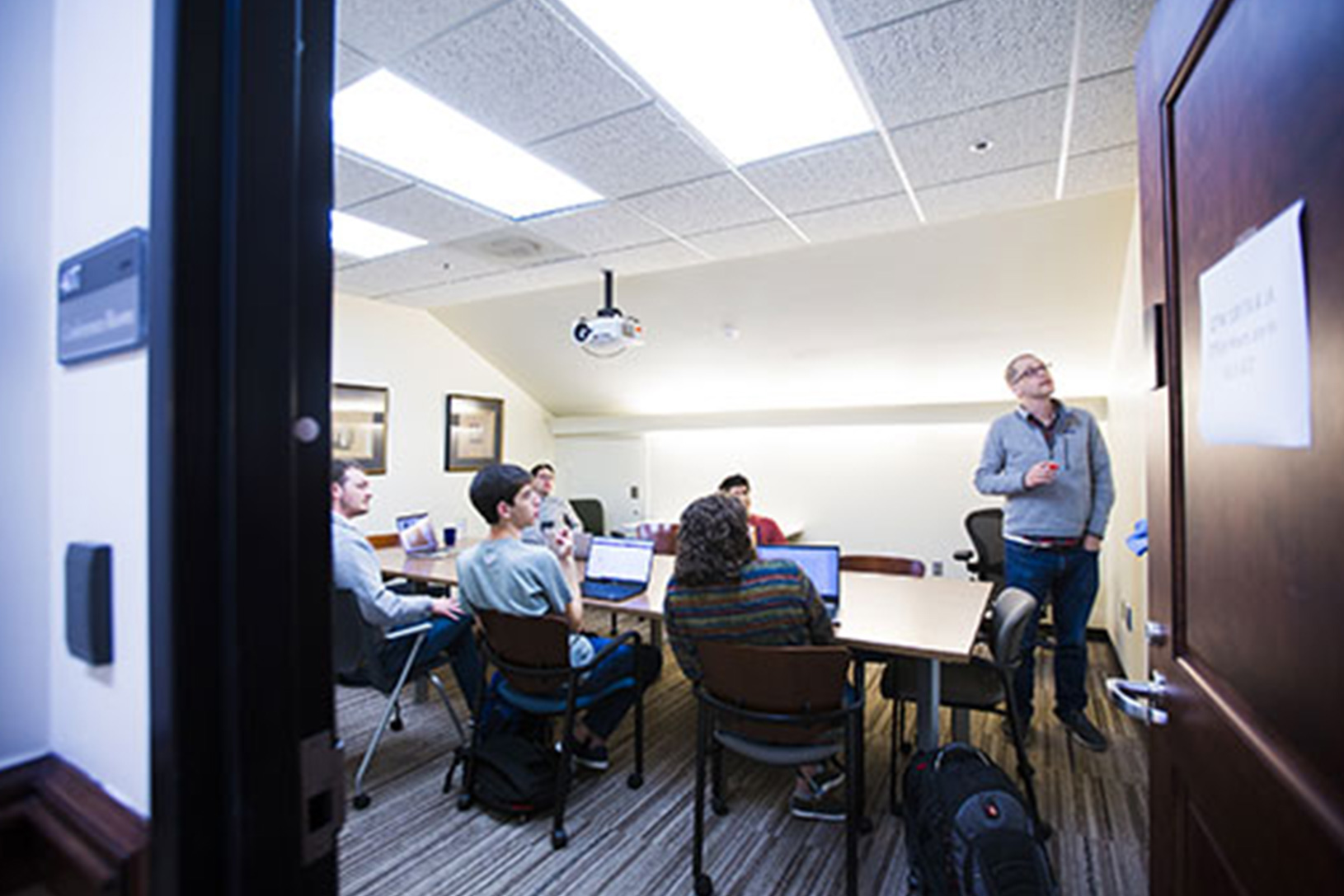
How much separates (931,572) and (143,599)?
5.70 meters

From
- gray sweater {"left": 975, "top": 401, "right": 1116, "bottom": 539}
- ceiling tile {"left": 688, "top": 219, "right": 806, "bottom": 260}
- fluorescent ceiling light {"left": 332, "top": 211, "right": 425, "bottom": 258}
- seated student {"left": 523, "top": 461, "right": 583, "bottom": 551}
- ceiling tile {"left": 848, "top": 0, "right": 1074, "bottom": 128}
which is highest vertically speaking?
fluorescent ceiling light {"left": 332, "top": 211, "right": 425, "bottom": 258}

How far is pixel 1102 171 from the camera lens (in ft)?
9.13

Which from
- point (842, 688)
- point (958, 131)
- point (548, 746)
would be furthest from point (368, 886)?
point (958, 131)

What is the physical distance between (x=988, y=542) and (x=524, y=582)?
3403mm

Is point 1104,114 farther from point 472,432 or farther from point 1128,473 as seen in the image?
point 472,432

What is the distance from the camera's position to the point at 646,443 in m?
6.96

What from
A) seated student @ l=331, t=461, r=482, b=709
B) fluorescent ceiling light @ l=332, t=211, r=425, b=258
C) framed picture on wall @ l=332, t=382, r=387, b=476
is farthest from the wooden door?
framed picture on wall @ l=332, t=382, r=387, b=476

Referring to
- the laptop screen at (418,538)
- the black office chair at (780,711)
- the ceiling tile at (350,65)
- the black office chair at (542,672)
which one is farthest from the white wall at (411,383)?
the black office chair at (780,711)

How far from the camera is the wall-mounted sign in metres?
0.59

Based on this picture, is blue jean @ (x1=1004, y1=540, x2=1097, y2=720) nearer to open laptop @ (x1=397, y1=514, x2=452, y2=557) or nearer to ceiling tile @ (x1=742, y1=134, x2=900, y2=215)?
ceiling tile @ (x1=742, y1=134, x2=900, y2=215)

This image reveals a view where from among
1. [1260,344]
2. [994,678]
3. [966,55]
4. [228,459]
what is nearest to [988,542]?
[994,678]

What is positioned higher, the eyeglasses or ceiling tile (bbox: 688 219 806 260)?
ceiling tile (bbox: 688 219 806 260)

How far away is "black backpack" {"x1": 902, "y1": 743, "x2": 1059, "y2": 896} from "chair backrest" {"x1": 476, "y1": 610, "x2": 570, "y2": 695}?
1235 mm

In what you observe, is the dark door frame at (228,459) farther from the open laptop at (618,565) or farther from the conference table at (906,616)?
the open laptop at (618,565)
